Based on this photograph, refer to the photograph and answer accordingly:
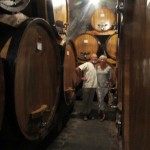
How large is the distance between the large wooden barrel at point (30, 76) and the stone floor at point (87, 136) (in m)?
1.27

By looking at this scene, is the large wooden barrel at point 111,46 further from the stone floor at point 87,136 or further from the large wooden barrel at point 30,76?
the large wooden barrel at point 30,76

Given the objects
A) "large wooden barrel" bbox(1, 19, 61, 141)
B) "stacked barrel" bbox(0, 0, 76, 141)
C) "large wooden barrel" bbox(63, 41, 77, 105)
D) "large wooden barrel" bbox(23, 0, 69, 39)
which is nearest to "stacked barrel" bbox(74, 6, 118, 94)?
"large wooden barrel" bbox(63, 41, 77, 105)

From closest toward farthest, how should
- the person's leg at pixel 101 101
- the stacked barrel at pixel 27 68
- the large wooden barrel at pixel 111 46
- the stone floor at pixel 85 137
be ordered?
the stacked barrel at pixel 27 68 < the stone floor at pixel 85 137 < the person's leg at pixel 101 101 < the large wooden barrel at pixel 111 46

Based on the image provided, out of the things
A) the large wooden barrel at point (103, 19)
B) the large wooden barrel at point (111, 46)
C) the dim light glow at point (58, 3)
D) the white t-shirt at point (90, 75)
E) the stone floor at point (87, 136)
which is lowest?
the stone floor at point (87, 136)

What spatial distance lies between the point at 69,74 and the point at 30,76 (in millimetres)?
2183

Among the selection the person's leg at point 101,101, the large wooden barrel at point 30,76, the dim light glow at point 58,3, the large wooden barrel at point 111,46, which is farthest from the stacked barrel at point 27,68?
the large wooden barrel at point 111,46

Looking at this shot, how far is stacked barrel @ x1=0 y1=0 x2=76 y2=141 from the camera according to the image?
1.94 metres

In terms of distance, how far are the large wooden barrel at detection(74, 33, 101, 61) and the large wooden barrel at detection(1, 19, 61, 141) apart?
4.20 m

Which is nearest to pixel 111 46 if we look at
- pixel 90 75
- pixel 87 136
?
pixel 90 75

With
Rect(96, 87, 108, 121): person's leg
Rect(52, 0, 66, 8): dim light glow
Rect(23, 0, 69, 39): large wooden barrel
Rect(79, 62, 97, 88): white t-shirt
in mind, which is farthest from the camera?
Rect(79, 62, 97, 88): white t-shirt

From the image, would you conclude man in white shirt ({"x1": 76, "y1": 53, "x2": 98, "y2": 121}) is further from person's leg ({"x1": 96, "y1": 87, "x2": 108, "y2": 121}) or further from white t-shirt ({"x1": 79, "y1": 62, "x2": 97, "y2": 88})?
person's leg ({"x1": 96, "y1": 87, "x2": 108, "y2": 121})

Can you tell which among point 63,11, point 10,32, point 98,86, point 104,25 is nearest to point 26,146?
point 10,32

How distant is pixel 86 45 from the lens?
24.3 feet

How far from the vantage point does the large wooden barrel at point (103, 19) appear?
7457 millimetres
